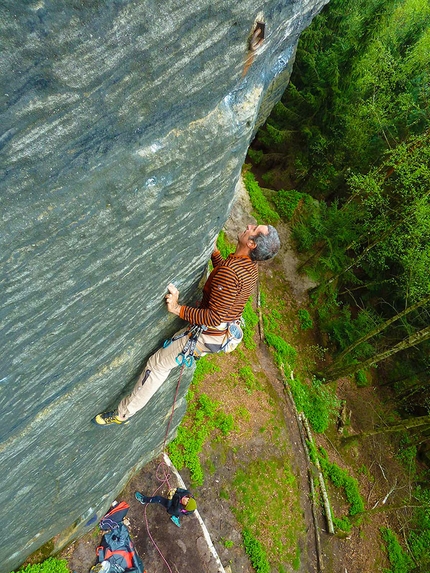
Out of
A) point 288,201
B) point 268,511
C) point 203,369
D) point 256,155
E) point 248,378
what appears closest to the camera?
point 268,511

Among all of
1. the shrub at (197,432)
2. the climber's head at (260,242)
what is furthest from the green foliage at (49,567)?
the climber's head at (260,242)

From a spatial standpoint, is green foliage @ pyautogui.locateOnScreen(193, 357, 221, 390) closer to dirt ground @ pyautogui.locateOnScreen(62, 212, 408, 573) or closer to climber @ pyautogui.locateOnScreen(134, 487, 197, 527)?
dirt ground @ pyautogui.locateOnScreen(62, 212, 408, 573)

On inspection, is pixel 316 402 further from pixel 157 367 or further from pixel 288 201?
pixel 157 367

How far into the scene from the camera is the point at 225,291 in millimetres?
4488

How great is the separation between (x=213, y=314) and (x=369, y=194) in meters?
10.7

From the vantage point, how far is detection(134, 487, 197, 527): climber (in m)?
7.80

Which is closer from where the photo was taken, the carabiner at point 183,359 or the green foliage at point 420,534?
the carabiner at point 183,359

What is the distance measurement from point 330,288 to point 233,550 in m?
10.8

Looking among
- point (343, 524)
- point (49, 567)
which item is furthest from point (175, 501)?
point (343, 524)

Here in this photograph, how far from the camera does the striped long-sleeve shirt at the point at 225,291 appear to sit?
176 inches

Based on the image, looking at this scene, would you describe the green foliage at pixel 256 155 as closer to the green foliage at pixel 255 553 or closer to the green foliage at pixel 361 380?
the green foliage at pixel 361 380

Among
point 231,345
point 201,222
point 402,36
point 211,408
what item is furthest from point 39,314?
point 402,36

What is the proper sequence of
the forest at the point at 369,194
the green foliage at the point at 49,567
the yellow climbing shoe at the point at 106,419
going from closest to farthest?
the yellow climbing shoe at the point at 106,419 → the green foliage at the point at 49,567 → the forest at the point at 369,194

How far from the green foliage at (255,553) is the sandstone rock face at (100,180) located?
5.89 metres
